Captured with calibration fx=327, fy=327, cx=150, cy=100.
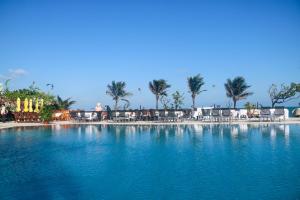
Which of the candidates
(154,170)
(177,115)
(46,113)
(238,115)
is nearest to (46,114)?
(46,113)

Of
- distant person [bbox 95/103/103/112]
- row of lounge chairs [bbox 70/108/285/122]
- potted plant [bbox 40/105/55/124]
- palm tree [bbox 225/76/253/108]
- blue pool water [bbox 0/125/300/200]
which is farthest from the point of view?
palm tree [bbox 225/76/253/108]

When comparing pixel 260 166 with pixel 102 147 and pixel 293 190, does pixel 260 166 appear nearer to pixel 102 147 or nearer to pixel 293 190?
pixel 293 190

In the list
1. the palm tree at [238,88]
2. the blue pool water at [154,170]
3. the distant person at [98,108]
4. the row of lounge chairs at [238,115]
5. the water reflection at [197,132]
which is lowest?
the blue pool water at [154,170]

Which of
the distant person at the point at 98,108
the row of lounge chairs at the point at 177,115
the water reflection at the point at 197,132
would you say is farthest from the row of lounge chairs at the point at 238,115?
the distant person at the point at 98,108

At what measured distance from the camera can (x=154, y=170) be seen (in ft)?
34.2

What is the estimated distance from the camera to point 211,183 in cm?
882

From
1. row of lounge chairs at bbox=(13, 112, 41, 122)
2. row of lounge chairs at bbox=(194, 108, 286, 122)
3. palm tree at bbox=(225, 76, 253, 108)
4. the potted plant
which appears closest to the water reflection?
row of lounge chairs at bbox=(194, 108, 286, 122)

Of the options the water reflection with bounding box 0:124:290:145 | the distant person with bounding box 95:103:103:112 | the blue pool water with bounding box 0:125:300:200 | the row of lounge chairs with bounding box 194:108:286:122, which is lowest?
the blue pool water with bounding box 0:125:300:200

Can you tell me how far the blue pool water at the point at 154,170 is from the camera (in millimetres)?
8219

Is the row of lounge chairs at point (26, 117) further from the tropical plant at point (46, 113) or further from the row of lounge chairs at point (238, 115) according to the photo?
the row of lounge chairs at point (238, 115)

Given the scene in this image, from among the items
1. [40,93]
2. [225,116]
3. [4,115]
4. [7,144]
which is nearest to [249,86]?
[225,116]

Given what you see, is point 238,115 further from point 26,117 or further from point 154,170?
point 154,170

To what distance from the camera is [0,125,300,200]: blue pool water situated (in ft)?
27.0

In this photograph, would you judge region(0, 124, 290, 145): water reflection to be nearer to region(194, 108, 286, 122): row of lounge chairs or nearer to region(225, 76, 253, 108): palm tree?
region(194, 108, 286, 122): row of lounge chairs
